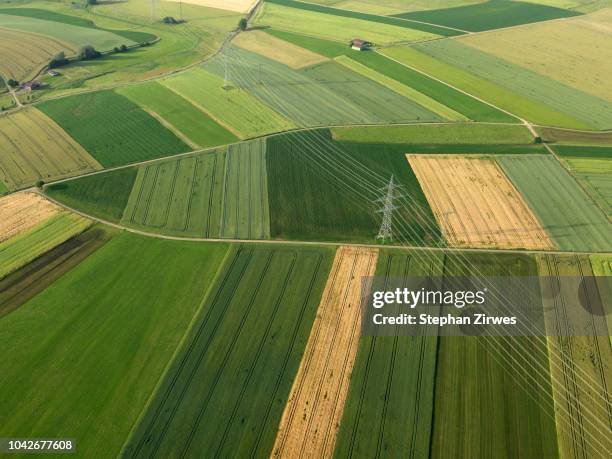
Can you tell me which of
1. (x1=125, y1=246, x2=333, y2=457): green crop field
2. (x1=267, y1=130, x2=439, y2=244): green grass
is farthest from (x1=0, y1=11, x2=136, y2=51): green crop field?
(x1=125, y1=246, x2=333, y2=457): green crop field

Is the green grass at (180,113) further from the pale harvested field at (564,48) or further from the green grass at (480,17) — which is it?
the green grass at (480,17)

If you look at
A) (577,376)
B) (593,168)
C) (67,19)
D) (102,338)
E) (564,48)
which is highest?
(67,19)

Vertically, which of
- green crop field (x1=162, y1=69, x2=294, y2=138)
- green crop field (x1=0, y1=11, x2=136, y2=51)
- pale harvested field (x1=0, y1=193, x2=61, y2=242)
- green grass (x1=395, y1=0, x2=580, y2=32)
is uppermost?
green grass (x1=395, y1=0, x2=580, y2=32)

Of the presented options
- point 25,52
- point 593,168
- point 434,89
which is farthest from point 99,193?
point 593,168

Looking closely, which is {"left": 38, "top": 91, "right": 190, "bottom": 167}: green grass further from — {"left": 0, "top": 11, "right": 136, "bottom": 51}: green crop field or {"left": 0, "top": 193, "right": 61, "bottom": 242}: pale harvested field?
{"left": 0, "top": 11, "right": 136, "bottom": 51}: green crop field

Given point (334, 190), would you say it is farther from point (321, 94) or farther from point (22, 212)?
point (22, 212)

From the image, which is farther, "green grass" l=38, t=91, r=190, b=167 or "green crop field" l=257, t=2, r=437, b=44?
"green crop field" l=257, t=2, r=437, b=44

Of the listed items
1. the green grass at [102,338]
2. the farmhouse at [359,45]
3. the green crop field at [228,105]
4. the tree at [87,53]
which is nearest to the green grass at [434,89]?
the farmhouse at [359,45]
